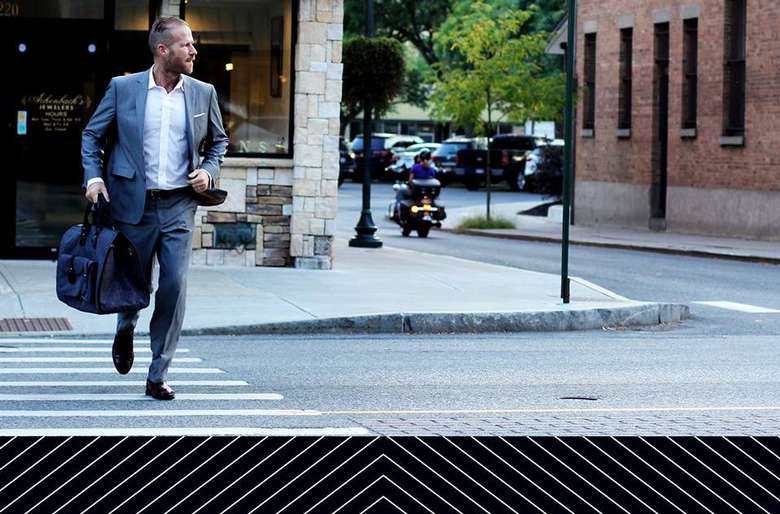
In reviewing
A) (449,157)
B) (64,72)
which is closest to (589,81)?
(64,72)

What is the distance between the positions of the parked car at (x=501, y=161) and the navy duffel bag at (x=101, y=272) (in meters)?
52.2

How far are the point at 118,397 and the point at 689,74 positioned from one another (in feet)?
87.8

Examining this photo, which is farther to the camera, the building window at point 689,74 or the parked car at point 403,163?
the parked car at point 403,163

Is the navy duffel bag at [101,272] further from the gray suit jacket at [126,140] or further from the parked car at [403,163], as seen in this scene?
the parked car at [403,163]

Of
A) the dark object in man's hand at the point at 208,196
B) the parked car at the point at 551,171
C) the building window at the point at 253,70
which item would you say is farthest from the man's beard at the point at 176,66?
the parked car at the point at 551,171

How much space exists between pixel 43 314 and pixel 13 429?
6330 mm

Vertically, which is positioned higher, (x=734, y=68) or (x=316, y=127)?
(x=734, y=68)

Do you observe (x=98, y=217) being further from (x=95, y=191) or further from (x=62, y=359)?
(x=62, y=359)

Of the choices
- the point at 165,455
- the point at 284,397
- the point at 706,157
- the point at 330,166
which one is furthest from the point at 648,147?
the point at 165,455

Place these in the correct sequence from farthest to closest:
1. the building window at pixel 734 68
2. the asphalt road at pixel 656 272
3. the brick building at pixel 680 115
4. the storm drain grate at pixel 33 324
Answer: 1. the building window at pixel 734 68
2. the brick building at pixel 680 115
3. the asphalt road at pixel 656 272
4. the storm drain grate at pixel 33 324

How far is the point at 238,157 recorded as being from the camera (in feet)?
61.9

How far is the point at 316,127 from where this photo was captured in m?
18.9

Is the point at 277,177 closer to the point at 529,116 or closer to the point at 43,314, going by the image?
the point at 43,314

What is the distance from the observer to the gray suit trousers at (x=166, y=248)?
351 inches
